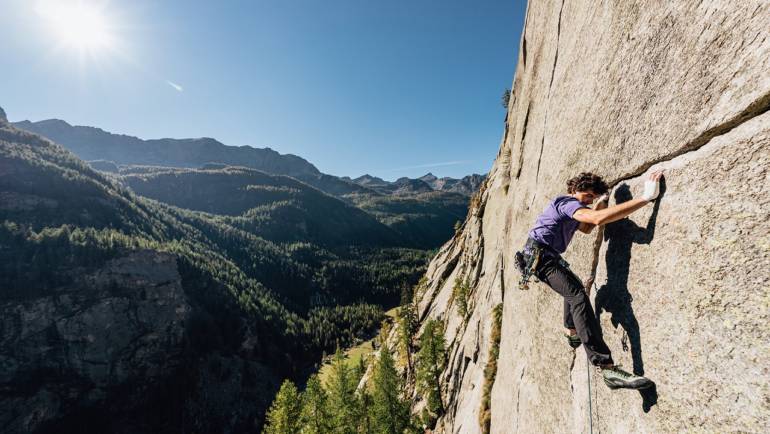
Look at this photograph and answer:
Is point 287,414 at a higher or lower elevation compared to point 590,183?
lower

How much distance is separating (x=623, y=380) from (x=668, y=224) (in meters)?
2.96

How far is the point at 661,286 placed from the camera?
19.4 ft

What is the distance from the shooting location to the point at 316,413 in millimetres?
43375

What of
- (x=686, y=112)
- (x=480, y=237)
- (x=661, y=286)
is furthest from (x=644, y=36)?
(x=480, y=237)

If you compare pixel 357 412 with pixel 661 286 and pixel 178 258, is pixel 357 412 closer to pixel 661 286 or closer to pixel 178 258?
pixel 661 286

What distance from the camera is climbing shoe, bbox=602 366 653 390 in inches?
228

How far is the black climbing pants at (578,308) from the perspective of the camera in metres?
7.07

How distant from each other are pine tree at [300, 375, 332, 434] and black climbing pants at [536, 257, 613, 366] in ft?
139

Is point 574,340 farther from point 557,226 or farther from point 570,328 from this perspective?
point 557,226

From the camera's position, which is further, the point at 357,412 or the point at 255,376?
the point at 255,376

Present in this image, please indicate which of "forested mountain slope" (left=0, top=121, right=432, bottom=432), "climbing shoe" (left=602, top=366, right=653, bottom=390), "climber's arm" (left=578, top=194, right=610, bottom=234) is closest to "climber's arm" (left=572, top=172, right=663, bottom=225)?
"climber's arm" (left=578, top=194, right=610, bottom=234)

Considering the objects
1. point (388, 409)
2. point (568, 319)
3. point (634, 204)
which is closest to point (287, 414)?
point (388, 409)

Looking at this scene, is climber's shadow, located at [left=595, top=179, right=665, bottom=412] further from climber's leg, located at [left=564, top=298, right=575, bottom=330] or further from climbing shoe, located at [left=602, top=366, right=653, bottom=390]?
climber's leg, located at [left=564, top=298, right=575, bottom=330]

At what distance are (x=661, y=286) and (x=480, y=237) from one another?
103ft
